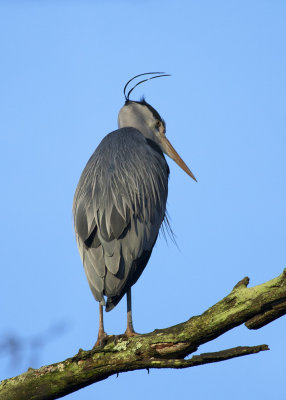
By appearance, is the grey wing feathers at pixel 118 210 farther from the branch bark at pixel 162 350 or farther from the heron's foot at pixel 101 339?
the branch bark at pixel 162 350

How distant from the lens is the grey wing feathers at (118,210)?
554 cm

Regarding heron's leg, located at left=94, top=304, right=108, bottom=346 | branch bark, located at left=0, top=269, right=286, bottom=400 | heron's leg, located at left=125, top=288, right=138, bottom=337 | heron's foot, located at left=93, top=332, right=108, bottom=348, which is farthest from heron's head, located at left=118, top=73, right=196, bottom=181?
branch bark, located at left=0, top=269, right=286, bottom=400

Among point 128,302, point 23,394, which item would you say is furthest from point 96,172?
point 23,394

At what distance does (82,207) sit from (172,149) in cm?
252

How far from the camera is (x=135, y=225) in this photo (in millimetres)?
5945

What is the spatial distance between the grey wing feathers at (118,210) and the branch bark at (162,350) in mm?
1028

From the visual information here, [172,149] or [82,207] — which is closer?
[82,207]

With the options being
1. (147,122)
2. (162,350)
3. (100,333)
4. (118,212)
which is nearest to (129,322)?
(100,333)

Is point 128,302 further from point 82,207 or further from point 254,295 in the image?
point 254,295

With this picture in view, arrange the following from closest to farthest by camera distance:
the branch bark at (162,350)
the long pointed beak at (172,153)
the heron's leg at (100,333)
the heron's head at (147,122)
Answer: the branch bark at (162,350)
the heron's leg at (100,333)
the heron's head at (147,122)
the long pointed beak at (172,153)

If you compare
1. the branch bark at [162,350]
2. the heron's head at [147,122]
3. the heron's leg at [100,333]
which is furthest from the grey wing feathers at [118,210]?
the branch bark at [162,350]

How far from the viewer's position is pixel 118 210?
589cm

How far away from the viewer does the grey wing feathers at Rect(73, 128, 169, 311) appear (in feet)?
18.2

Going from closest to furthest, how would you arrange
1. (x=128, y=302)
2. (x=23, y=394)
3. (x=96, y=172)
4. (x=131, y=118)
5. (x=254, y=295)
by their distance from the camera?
1. (x=254, y=295)
2. (x=23, y=394)
3. (x=128, y=302)
4. (x=96, y=172)
5. (x=131, y=118)
